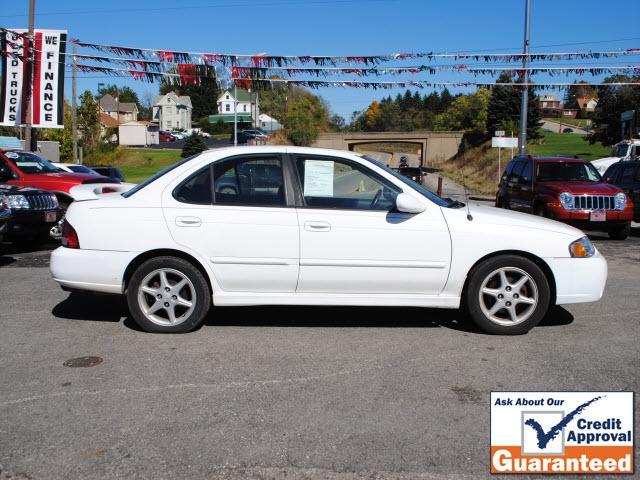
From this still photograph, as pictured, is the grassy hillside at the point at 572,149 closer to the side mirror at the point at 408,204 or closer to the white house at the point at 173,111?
the side mirror at the point at 408,204

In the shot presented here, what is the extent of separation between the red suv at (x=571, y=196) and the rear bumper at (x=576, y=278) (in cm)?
707

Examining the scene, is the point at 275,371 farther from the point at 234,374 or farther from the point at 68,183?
the point at 68,183

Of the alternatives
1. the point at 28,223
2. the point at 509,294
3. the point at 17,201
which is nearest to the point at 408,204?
the point at 509,294

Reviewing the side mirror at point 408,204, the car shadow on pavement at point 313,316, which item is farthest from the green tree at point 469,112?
the side mirror at point 408,204

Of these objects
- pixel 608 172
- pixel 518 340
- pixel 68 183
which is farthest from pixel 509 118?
pixel 518 340

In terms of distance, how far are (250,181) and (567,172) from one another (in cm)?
999

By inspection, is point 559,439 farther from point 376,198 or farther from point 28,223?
point 28,223

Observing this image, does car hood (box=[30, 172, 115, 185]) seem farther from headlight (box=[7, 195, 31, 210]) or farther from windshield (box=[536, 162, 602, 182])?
windshield (box=[536, 162, 602, 182])

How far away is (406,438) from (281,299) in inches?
88.3

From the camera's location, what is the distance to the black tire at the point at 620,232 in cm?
1339

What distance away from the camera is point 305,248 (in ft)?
18.2

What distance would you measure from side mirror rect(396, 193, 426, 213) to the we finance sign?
7.74 feet

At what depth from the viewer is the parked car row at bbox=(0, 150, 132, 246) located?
32.5 ft

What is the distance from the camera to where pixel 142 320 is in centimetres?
566
